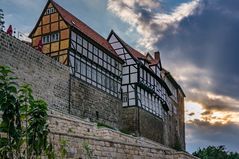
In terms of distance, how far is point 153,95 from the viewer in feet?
138

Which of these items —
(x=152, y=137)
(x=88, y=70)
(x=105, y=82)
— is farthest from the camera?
(x=152, y=137)

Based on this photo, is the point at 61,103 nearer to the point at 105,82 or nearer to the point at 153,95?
the point at 105,82

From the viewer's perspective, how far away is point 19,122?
8.40 meters

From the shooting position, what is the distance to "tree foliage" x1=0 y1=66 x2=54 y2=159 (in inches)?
328

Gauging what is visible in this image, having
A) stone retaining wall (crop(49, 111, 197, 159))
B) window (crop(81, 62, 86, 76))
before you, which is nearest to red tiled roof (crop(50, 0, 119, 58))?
window (crop(81, 62, 86, 76))

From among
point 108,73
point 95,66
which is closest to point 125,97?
point 108,73

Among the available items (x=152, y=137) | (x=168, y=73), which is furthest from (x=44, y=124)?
(x=168, y=73)

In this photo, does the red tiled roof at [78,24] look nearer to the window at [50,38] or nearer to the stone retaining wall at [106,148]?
the window at [50,38]

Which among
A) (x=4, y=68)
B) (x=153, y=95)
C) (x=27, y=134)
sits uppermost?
(x=153, y=95)

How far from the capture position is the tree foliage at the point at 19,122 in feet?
27.3

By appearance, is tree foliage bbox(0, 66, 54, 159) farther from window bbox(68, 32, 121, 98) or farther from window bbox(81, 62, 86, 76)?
window bbox(81, 62, 86, 76)

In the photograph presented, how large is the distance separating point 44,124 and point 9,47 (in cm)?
1675

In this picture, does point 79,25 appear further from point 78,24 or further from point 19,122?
point 19,122

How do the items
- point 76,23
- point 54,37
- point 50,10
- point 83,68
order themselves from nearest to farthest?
point 54,37 → point 83,68 → point 50,10 → point 76,23
